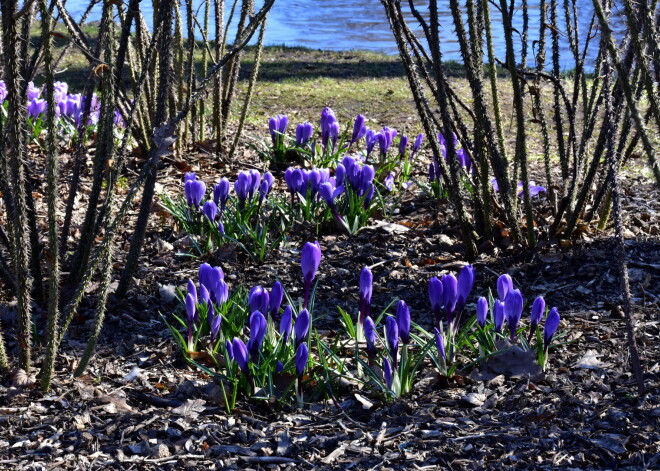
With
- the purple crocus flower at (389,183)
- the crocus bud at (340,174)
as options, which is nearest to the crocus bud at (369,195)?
the crocus bud at (340,174)

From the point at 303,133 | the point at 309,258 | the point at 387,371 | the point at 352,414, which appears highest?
the point at 303,133

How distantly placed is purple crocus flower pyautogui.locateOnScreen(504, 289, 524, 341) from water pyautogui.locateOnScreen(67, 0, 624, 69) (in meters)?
8.11

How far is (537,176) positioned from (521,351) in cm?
305

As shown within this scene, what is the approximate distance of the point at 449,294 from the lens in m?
2.68

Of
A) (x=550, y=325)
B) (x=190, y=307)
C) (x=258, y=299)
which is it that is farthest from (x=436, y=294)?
(x=190, y=307)

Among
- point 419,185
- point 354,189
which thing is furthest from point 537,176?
point 354,189

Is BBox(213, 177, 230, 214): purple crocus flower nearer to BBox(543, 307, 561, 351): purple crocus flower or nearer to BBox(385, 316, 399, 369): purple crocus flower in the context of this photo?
BBox(385, 316, 399, 369): purple crocus flower

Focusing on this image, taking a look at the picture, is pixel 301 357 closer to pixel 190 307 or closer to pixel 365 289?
pixel 365 289

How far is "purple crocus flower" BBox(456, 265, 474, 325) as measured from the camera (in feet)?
9.02

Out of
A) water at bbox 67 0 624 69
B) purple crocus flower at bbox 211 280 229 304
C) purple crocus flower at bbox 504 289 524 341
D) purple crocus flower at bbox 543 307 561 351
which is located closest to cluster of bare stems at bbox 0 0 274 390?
purple crocus flower at bbox 211 280 229 304

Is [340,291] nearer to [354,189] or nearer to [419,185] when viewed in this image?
[354,189]

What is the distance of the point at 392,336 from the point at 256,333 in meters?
0.44

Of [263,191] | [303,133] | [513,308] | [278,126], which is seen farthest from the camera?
[278,126]

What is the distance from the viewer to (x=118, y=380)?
9.00ft
